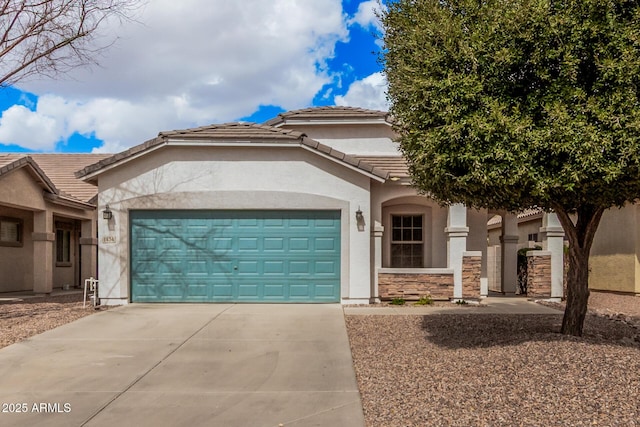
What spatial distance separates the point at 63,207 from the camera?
656 inches


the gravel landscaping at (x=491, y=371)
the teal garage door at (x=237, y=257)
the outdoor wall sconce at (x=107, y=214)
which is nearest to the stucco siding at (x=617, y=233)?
the gravel landscaping at (x=491, y=371)

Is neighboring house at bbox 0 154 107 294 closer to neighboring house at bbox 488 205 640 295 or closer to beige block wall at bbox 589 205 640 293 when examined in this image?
neighboring house at bbox 488 205 640 295

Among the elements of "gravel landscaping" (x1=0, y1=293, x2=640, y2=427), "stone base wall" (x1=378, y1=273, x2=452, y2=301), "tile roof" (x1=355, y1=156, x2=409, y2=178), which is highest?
"tile roof" (x1=355, y1=156, x2=409, y2=178)

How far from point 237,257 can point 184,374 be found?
606cm

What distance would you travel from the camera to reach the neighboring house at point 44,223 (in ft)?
48.5

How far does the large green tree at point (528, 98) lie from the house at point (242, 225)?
5.88 meters

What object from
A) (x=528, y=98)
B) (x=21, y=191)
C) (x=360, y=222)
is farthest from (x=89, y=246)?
(x=528, y=98)

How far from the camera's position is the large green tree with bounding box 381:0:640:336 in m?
6.21

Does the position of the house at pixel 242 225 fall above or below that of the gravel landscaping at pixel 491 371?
above

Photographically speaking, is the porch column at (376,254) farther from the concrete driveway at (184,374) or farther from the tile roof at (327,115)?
the tile roof at (327,115)

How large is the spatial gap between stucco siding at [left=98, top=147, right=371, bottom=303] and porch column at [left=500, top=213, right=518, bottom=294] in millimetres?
5390

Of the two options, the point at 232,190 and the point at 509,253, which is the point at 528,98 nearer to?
the point at 232,190

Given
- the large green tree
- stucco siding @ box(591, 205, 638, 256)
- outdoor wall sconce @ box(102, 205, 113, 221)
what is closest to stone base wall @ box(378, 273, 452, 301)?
the large green tree

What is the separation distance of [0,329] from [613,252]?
17.4m
